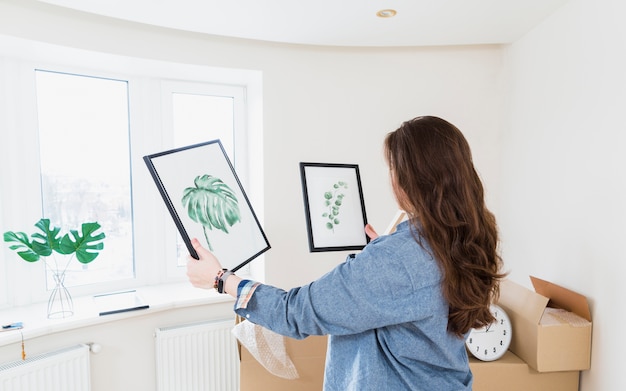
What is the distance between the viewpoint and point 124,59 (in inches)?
82.9

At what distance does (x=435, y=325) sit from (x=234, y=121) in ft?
6.65

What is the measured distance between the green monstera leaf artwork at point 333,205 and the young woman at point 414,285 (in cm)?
67

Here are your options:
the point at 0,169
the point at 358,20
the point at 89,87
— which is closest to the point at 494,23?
the point at 358,20

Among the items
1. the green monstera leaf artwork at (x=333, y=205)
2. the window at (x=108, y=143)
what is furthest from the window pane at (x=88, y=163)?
the green monstera leaf artwork at (x=333, y=205)

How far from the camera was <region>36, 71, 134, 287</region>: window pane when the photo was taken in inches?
84.8

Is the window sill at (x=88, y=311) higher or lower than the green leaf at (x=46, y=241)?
lower

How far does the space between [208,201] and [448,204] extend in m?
0.75

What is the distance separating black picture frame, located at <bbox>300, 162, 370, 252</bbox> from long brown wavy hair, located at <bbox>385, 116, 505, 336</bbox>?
69 centimetres

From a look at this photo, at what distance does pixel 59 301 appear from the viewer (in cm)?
212

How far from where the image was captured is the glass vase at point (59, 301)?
1.97m

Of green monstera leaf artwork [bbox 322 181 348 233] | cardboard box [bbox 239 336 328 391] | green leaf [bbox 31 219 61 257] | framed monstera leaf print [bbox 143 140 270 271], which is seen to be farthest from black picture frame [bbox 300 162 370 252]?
green leaf [bbox 31 219 61 257]

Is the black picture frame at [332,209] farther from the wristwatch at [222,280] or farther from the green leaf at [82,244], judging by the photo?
the green leaf at [82,244]

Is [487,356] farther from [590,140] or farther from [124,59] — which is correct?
[124,59]

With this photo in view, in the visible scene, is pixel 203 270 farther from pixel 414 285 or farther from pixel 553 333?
pixel 553 333
